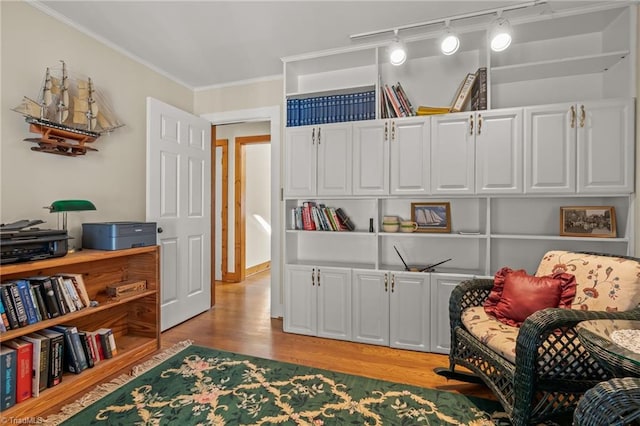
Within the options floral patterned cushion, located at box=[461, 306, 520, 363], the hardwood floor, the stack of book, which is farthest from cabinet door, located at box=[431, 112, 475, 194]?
the hardwood floor

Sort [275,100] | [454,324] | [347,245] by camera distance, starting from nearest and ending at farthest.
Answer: [454,324] → [347,245] → [275,100]

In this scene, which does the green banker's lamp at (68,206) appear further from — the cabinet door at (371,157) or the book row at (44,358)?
the cabinet door at (371,157)

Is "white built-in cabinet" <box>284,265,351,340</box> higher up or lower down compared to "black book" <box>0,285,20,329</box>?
lower down

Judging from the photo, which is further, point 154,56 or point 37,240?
point 154,56

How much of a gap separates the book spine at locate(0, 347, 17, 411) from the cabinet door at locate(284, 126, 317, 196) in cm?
200

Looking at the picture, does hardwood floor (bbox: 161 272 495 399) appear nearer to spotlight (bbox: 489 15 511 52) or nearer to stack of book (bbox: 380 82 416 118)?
stack of book (bbox: 380 82 416 118)

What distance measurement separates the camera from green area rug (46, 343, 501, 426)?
5.49 ft

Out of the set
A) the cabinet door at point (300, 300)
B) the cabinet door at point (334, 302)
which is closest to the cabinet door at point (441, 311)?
the cabinet door at point (334, 302)

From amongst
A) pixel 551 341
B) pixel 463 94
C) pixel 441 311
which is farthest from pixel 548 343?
pixel 463 94

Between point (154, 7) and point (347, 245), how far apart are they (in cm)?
233

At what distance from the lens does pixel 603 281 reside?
5.52 ft

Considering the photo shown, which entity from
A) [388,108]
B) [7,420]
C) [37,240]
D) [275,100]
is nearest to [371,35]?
[388,108]

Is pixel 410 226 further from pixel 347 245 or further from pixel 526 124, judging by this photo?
pixel 526 124

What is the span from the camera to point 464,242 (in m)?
2.67
